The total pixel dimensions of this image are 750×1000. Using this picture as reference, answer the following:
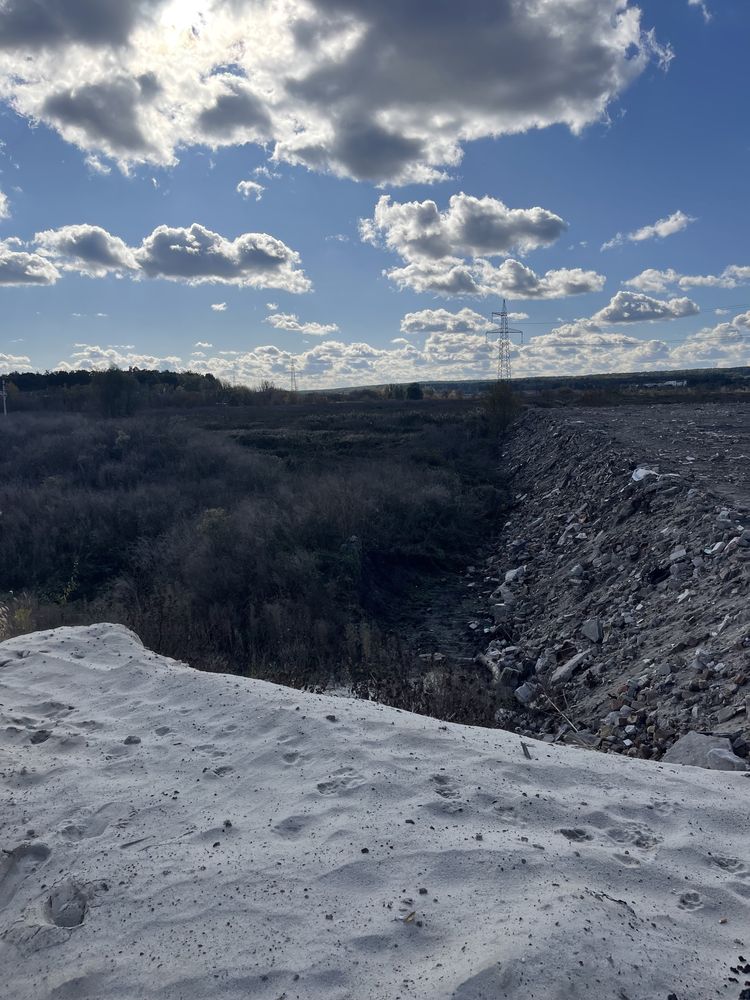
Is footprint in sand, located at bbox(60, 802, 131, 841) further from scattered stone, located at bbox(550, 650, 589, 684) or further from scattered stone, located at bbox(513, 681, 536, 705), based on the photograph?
scattered stone, located at bbox(550, 650, 589, 684)

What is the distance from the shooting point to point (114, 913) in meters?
2.65

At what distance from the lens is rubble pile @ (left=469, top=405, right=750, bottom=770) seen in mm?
4816

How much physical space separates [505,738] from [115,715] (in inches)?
95.3

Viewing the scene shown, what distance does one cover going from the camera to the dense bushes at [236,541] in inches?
311

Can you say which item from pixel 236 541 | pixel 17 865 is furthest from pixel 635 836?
pixel 236 541

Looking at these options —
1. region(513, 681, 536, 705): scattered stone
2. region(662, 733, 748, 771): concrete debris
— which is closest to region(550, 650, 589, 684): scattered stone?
region(513, 681, 536, 705): scattered stone

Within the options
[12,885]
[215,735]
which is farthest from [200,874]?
[215,735]

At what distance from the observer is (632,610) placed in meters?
6.94

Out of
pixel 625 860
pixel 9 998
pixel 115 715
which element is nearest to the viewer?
pixel 9 998

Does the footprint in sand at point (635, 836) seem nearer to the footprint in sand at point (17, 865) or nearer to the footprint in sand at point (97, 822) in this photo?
the footprint in sand at point (97, 822)

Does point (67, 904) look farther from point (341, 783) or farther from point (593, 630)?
point (593, 630)

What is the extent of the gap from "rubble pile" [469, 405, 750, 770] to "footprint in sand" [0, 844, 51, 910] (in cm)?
341

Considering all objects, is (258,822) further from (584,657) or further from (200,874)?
(584,657)

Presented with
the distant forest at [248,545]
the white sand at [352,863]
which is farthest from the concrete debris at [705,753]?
the distant forest at [248,545]
